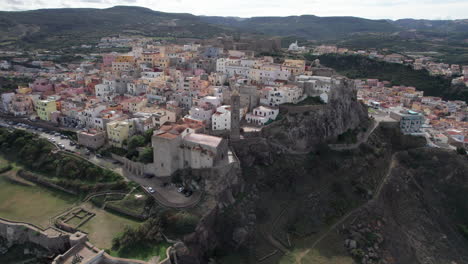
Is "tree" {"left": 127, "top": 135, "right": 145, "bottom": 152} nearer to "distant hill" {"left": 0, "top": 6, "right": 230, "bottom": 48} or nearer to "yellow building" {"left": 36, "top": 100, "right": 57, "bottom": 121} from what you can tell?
"yellow building" {"left": 36, "top": 100, "right": 57, "bottom": 121}

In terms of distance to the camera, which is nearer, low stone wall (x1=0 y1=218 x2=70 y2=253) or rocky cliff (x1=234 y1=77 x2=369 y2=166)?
low stone wall (x1=0 y1=218 x2=70 y2=253)

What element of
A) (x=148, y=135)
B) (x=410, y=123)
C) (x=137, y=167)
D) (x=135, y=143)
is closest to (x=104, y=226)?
(x=137, y=167)

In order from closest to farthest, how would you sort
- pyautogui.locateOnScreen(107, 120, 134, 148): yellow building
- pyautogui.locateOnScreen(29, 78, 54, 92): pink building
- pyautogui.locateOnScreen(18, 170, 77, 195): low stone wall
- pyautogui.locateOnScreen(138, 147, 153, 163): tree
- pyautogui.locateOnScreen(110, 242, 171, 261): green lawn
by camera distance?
pyautogui.locateOnScreen(110, 242, 171, 261): green lawn < pyautogui.locateOnScreen(18, 170, 77, 195): low stone wall < pyautogui.locateOnScreen(138, 147, 153, 163): tree < pyautogui.locateOnScreen(107, 120, 134, 148): yellow building < pyautogui.locateOnScreen(29, 78, 54, 92): pink building

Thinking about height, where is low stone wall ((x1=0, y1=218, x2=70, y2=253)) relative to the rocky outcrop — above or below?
above

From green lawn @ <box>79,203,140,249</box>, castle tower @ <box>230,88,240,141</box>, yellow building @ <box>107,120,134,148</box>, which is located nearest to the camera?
green lawn @ <box>79,203,140,249</box>

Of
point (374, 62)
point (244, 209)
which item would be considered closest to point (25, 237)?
point (244, 209)

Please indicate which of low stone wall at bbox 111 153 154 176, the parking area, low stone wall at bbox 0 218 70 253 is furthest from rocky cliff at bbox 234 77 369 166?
low stone wall at bbox 0 218 70 253

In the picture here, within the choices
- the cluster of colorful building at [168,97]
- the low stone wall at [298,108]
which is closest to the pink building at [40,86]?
the cluster of colorful building at [168,97]
